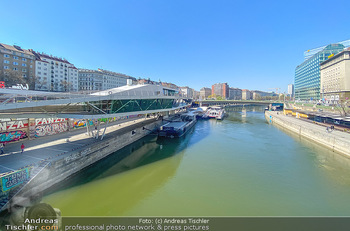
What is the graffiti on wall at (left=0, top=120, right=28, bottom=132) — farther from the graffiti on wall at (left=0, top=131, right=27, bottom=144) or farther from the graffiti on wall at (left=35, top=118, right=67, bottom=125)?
the graffiti on wall at (left=35, top=118, right=67, bottom=125)

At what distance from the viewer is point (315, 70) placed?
95438 millimetres

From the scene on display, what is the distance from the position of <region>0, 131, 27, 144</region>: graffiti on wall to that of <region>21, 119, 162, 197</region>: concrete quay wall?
6992 millimetres

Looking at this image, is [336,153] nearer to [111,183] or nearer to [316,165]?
[316,165]

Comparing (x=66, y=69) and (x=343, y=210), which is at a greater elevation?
(x=66, y=69)

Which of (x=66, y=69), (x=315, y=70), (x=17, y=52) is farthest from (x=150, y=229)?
(x=315, y=70)

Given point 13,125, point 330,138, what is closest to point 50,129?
point 13,125

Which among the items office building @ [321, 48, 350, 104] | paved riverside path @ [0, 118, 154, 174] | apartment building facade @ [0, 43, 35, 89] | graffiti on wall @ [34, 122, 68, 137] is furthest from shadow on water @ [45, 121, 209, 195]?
office building @ [321, 48, 350, 104]

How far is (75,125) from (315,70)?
398ft

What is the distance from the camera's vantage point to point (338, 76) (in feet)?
229

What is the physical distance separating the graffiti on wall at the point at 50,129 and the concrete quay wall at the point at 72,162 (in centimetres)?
611

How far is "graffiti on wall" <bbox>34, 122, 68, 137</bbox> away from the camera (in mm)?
19367

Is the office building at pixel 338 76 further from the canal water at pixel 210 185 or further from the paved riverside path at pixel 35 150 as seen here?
the paved riverside path at pixel 35 150

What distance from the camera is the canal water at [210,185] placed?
11289mm

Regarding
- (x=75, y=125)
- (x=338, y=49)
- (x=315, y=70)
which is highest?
(x=338, y=49)
